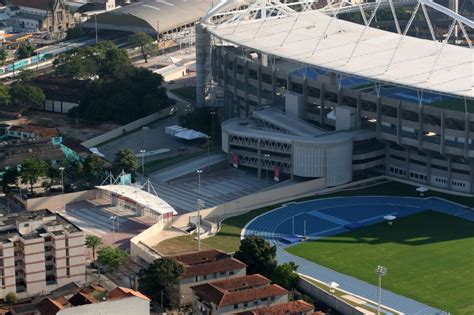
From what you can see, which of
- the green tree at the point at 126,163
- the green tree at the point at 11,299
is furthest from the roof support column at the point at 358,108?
the green tree at the point at 11,299

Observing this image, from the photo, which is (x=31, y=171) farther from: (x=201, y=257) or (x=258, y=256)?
(x=258, y=256)

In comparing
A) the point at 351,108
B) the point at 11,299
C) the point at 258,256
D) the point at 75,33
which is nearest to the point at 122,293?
the point at 11,299

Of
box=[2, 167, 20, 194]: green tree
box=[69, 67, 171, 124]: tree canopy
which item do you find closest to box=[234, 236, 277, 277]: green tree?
box=[2, 167, 20, 194]: green tree

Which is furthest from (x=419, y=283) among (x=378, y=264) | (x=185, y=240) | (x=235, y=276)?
(x=185, y=240)

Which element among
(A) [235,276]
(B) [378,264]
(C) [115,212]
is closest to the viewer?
(A) [235,276]

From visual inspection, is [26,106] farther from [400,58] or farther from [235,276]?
[235,276]

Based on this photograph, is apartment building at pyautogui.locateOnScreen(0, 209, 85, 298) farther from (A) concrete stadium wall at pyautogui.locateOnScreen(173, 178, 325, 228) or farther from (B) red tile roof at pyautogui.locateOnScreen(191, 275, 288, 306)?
(A) concrete stadium wall at pyautogui.locateOnScreen(173, 178, 325, 228)
